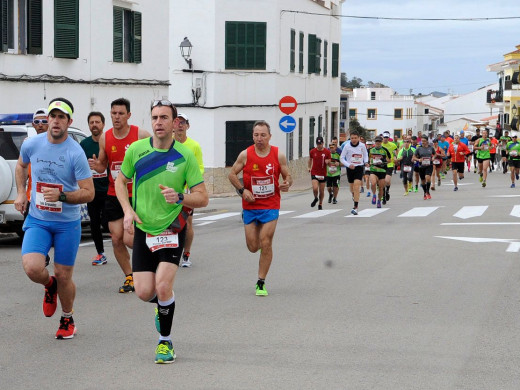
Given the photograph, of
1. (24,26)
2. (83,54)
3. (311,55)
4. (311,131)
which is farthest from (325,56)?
(24,26)

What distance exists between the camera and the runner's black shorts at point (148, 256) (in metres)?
7.64

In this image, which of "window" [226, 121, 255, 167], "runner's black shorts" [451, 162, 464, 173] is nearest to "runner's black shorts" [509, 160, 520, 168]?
"runner's black shorts" [451, 162, 464, 173]

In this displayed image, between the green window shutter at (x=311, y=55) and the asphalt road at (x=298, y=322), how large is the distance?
32.0 m

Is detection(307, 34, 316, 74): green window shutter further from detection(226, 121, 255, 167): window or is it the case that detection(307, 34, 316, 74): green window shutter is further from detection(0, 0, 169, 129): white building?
detection(0, 0, 169, 129): white building

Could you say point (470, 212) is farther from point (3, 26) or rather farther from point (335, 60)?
point (335, 60)

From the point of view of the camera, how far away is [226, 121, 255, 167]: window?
40.5m

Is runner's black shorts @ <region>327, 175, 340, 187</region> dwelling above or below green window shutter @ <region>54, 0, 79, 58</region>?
below

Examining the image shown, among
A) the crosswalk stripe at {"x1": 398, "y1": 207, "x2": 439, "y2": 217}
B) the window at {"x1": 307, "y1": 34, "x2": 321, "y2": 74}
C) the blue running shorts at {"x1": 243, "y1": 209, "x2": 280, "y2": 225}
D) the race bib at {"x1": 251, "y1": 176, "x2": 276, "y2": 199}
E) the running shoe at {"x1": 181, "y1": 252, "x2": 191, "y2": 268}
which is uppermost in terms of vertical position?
the window at {"x1": 307, "y1": 34, "x2": 321, "y2": 74}

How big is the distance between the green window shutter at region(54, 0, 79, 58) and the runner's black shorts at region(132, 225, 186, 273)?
63.7ft

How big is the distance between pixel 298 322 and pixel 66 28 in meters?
18.8

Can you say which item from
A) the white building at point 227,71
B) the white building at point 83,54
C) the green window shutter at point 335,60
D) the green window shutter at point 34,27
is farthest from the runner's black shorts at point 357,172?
the green window shutter at point 335,60

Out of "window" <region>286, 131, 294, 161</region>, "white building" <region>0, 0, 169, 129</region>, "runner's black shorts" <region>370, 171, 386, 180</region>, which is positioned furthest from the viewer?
"window" <region>286, 131, 294, 161</region>

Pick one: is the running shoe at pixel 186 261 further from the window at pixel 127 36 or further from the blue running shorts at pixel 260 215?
the window at pixel 127 36

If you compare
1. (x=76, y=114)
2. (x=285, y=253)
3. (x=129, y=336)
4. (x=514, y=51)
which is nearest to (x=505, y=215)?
(x=285, y=253)
